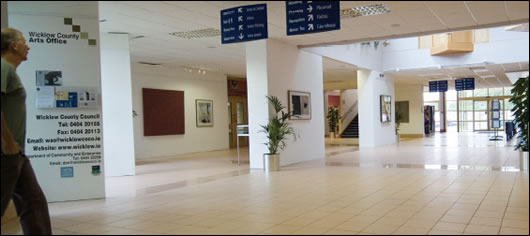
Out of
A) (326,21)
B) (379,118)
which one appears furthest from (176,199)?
(379,118)

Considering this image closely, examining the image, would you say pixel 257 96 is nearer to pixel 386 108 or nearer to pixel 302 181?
pixel 302 181

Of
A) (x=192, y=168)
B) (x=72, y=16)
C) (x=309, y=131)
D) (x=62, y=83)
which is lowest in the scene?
(x=192, y=168)

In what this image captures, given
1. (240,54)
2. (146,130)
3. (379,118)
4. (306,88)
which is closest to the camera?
(306,88)

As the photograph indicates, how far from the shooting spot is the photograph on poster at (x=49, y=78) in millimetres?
5547

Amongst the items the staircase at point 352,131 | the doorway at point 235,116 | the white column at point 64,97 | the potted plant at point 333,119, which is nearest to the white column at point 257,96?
the white column at point 64,97

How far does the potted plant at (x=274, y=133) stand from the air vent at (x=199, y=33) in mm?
1749

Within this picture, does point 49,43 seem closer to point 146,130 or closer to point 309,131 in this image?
point 309,131

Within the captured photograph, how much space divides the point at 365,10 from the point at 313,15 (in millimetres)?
1731

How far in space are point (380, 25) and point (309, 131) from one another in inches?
132

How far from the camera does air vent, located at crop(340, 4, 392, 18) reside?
7.15m

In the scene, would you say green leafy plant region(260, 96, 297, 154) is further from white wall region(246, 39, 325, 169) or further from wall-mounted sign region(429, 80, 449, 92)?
wall-mounted sign region(429, 80, 449, 92)

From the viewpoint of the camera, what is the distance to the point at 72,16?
568 cm

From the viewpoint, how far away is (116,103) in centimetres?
856

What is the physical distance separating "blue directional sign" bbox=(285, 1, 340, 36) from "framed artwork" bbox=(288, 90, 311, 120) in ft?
Result: 12.6
